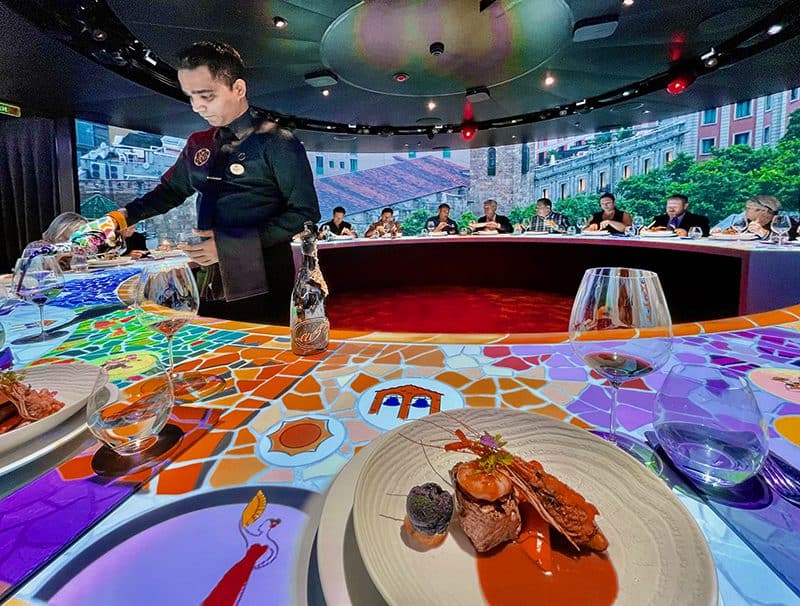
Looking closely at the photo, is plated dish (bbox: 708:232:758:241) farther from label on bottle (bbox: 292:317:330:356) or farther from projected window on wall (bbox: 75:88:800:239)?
projected window on wall (bbox: 75:88:800:239)

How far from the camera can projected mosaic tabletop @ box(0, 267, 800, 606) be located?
13.2 inches

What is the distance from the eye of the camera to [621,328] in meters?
0.52

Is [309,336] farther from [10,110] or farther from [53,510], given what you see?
[10,110]

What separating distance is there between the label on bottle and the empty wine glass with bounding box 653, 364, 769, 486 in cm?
67

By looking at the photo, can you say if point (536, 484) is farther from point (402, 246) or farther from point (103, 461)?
point (402, 246)

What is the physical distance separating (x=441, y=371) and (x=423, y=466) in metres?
0.39

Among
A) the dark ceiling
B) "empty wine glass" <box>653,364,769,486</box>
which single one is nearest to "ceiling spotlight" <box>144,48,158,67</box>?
the dark ceiling

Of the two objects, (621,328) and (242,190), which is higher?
(242,190)

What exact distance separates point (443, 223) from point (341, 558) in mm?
7484

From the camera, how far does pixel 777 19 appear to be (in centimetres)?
416

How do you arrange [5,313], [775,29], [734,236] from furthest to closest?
[775,29]
[734,236]
[5,313]

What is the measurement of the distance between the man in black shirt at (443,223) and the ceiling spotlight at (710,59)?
13.5ft

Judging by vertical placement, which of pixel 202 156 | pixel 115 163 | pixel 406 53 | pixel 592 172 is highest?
pixel 592 172

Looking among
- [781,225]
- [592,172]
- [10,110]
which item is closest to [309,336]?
[781,225]
